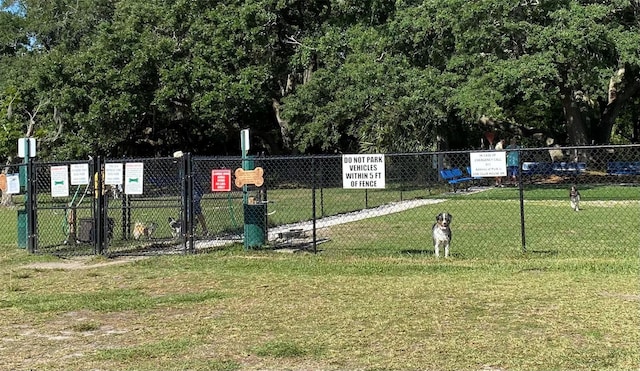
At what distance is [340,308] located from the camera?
23.8ft

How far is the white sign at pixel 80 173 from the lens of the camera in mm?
12430

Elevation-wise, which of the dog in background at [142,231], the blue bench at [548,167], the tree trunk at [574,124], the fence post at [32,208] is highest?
the tree trunk at [574,124]

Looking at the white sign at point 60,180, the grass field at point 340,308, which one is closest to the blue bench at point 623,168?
the grass field at point 340,308

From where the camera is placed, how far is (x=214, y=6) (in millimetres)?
A: 33250

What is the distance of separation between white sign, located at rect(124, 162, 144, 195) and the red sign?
133cm

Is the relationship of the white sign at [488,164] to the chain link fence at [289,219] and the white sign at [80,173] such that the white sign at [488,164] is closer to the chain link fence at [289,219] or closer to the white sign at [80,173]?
the chain link fence at [289,219]

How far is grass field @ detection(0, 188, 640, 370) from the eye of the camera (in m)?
5.43

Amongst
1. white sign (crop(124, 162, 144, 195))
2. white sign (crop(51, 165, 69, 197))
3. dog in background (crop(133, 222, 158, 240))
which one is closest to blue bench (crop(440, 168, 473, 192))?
dog in background (crop(133, 222, 158, 240))

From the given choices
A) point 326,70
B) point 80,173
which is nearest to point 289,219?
point 80,173

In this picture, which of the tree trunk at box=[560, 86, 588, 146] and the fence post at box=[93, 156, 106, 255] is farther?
the tree trunk at box=[560, 86, 588, 146]

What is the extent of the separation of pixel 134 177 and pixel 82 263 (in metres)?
1.76

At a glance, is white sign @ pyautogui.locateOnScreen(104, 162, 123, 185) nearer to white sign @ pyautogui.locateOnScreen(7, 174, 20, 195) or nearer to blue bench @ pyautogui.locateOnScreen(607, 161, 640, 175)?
white sign @ pyautogui.locateOnScreen(7, 174, 20, 195)

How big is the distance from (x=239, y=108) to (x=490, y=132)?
50.4 feet

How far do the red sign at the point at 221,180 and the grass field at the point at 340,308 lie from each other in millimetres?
1187
